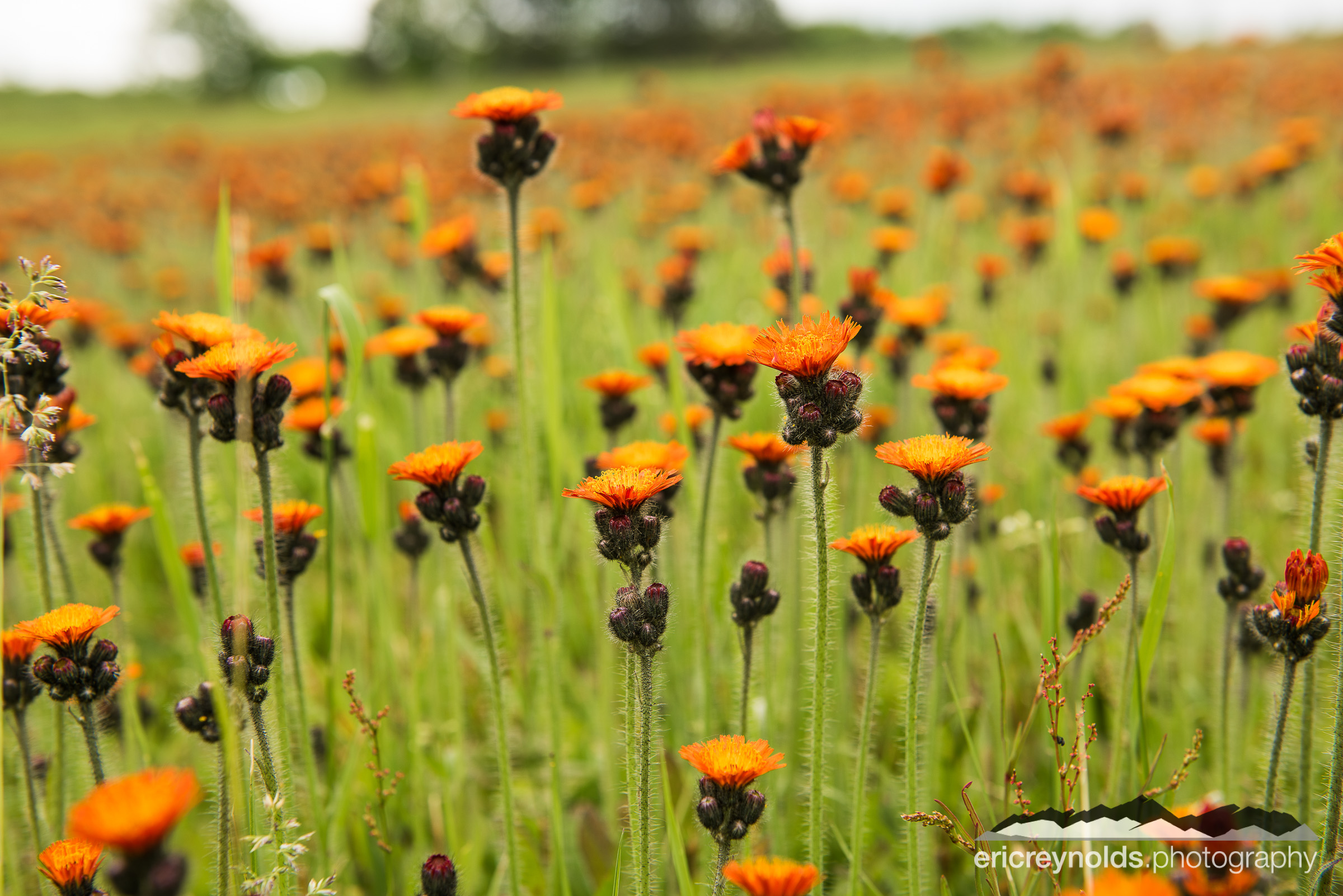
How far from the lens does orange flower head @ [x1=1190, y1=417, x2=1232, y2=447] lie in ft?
10.6

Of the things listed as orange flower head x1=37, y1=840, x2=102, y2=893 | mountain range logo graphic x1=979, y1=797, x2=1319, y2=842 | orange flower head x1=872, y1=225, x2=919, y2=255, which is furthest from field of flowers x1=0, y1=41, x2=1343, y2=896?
orange flower head x1=872, y1=225, x2=919, y2=255

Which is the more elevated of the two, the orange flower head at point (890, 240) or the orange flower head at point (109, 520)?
the orange flower head at point (890, 240)

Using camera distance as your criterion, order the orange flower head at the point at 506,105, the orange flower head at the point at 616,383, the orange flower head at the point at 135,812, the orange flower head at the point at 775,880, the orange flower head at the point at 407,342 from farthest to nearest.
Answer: the orange flower head at the point at 407,342
the orange flower head at the point at 616,383
the orange flower head at the point at 506,105
the orange flower head at the point at 775,880
the orange flower head at the point at 135,812

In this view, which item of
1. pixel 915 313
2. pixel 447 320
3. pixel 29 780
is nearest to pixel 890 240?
pixel 915 313

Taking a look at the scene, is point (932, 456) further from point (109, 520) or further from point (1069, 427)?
point (109, 520)

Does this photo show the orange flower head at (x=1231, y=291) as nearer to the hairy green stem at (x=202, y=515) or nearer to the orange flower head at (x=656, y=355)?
the orange flower head at (x=656, y=355)

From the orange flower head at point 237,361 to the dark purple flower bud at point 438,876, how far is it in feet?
3.82

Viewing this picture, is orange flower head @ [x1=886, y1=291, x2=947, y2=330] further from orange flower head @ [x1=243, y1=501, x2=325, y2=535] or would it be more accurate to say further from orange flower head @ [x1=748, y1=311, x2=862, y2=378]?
orange flower head @ [x1=243, y1=501, x2=325, y2=535]

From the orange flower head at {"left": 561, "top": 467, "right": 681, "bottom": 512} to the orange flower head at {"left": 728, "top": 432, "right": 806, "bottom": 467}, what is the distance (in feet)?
2.41

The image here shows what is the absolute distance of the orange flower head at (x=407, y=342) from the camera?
338 centimetres

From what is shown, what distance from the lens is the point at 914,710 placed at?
1919 millimetres

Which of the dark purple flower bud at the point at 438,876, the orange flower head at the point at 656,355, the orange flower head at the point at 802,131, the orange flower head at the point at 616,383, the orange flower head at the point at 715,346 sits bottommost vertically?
the dark purple flower bud at the point at 438,876

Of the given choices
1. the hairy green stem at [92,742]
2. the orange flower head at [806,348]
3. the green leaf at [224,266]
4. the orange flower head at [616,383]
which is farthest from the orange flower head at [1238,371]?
the hairy green stem at [92,742]

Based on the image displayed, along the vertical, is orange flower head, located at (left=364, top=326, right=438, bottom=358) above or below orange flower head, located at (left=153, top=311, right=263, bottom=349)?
below
